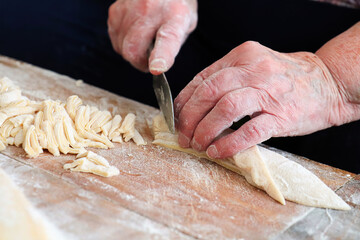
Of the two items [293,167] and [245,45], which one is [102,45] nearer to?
[245,45]

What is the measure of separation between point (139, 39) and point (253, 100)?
0.96m

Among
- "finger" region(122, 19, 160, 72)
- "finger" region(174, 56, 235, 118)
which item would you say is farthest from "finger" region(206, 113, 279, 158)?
"finger" region(122, 19, 160, 72)

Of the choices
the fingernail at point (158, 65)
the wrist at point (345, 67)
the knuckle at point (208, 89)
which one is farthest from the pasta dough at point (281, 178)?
the fingernail at point (158, 65)

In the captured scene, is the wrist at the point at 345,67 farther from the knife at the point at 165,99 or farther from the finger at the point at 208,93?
the knife at the point at 165,99

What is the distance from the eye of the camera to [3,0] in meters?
3.62

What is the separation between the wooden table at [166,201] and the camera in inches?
54.7

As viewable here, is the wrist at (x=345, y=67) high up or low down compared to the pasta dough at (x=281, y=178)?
up

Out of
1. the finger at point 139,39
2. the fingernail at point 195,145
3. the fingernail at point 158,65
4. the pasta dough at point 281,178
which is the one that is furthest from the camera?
the finger at point 139,39

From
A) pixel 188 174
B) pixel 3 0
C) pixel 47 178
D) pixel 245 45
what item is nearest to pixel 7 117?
pixel 47 178

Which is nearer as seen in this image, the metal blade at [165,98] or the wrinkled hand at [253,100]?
the wrinkled hand at [253,100]

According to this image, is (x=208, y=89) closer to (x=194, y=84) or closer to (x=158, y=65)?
(x=194, y=84)

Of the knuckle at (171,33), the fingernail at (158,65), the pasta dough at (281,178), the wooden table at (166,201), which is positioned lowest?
the wooden table at (166,201)

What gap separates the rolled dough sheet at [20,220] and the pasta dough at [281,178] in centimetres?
77

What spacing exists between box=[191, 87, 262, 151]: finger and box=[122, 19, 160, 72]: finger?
85 cm
